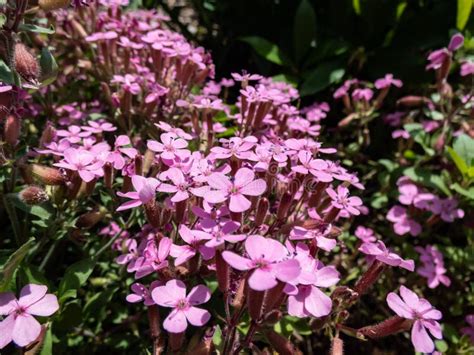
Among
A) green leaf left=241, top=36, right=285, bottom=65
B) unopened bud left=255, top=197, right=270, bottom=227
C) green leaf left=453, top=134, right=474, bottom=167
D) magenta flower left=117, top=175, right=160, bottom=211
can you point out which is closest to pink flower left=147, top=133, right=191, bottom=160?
magenta flower left=117, top=175, right=160, bottom=211

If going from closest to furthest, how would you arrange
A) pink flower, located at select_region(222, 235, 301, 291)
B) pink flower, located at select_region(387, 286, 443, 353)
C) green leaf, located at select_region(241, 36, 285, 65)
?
pink flower, located at select_region(222, 235, 301, 291), pink flower, located at select_region(387, 286, 443, 353), green leaf, located at select_region(241, 36, 285, 65)

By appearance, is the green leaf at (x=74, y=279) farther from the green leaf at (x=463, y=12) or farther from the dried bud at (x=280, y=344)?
the green leaf at (x=463, y=12)

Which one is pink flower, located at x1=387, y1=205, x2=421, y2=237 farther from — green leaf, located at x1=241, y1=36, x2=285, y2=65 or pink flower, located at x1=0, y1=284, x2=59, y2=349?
pink flower, located at x1=0, y1=284, x2=59, y2=349

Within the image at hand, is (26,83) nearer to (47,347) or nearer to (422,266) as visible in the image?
(47,347)

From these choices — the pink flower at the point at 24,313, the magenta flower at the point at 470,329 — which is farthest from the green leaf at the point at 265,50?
the pink flower at the point at 24,313

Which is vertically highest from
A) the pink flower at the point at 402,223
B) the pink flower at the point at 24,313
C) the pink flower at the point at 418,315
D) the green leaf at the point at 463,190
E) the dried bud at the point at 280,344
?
the pink flower at the point at 418,315

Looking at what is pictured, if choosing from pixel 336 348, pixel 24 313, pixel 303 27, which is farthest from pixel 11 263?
pixel 303 27

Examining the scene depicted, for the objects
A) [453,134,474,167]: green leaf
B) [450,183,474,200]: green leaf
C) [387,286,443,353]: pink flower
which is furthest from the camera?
[453,134,474,167]: green leaf

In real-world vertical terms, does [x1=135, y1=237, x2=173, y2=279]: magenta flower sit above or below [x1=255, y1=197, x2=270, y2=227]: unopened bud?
below
